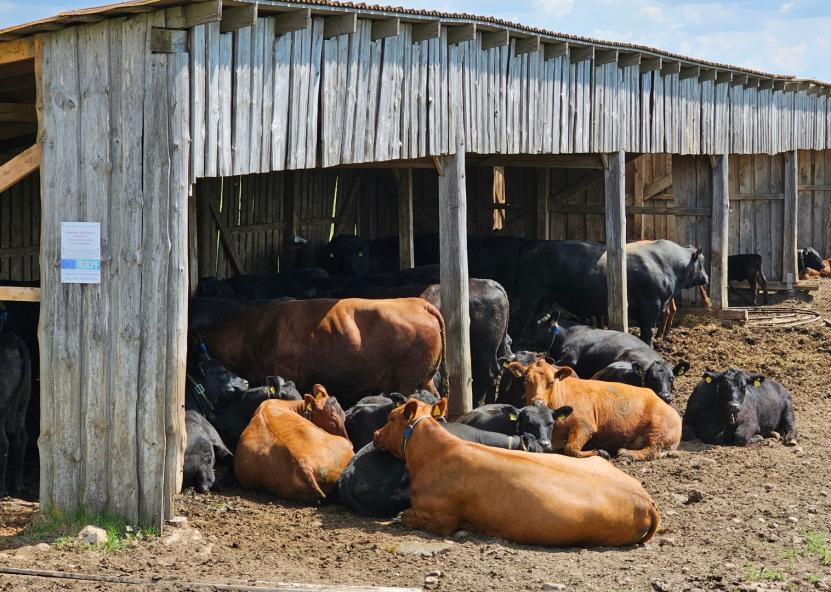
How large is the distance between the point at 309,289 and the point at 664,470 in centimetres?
711

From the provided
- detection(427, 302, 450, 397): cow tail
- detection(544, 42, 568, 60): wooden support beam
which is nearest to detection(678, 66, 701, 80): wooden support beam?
detection(544, 42, 568, 60): wooden support beam

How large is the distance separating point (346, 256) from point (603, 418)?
344 inches

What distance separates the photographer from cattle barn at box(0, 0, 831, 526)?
940 cm

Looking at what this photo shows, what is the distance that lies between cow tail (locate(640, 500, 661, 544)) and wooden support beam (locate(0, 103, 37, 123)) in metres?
6.67

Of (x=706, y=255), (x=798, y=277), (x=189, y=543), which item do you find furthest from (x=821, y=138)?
(x=189, y=543)

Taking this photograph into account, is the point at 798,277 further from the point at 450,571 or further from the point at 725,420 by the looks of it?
the point at 450,571

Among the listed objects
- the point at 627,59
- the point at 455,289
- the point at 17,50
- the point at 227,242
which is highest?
the point at 627,59

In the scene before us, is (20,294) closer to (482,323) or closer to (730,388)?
(482,323)

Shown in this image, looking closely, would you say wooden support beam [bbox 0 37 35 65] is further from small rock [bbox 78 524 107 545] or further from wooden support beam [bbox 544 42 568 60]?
wooden support beam [bbox 544 42 568 60]

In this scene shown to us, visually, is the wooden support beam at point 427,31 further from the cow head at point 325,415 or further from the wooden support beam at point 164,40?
the wooden support beam at point 164,40

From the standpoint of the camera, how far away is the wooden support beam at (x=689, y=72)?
19.6m

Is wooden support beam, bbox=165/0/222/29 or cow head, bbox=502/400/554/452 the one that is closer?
wooden support beam, bbox=165/0/222/29

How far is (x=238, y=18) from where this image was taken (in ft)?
32.4

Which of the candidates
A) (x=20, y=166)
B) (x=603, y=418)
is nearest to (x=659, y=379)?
(x=603, y=418)
